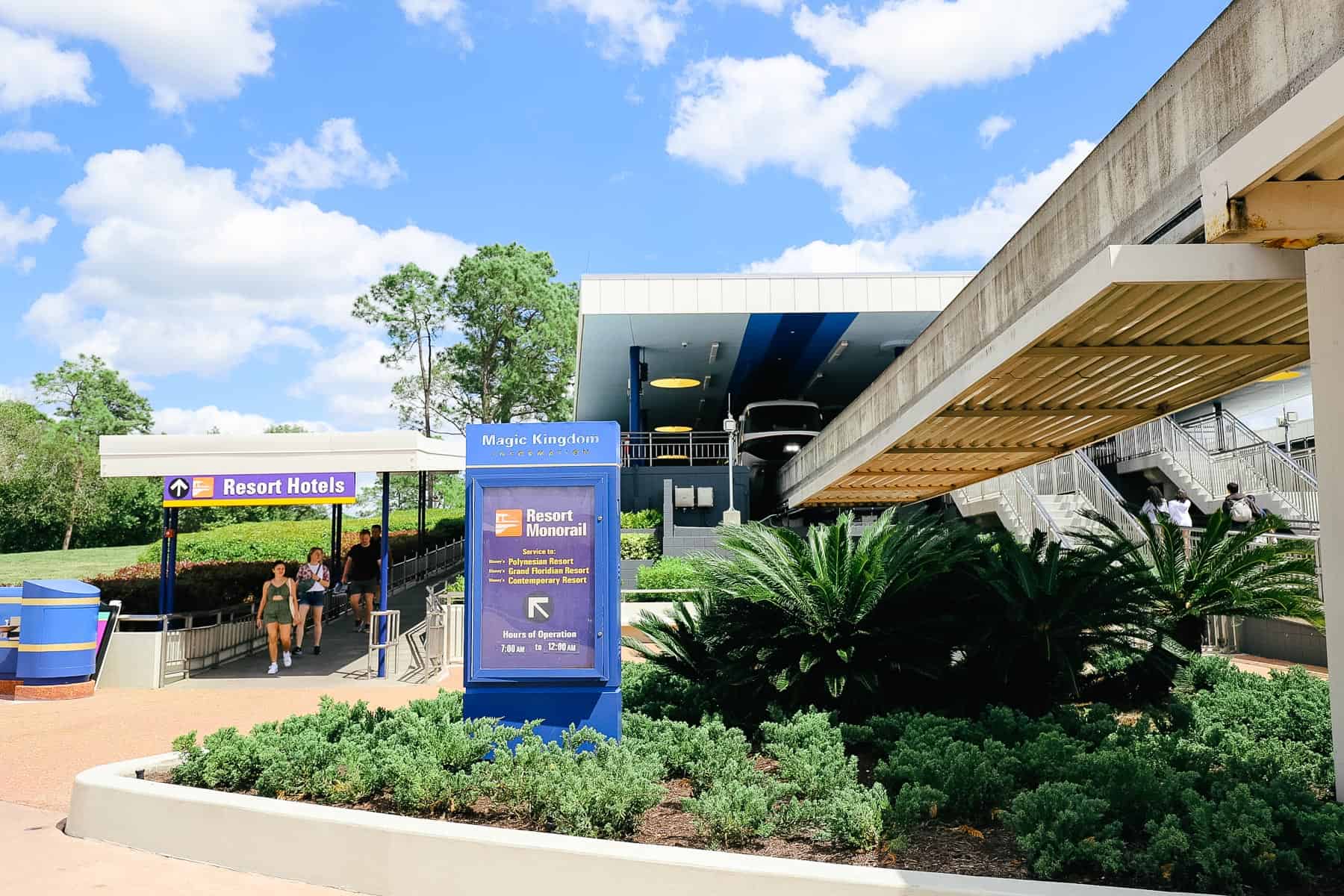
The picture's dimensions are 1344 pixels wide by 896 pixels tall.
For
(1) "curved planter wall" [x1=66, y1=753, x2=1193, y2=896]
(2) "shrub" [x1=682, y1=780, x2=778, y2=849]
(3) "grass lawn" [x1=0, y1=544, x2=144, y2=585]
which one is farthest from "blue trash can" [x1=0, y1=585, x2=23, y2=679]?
(3) "grass lawn" [x1=0, y1=544, x2=144, y2=585]

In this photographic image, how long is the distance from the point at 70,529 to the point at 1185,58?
50.7m

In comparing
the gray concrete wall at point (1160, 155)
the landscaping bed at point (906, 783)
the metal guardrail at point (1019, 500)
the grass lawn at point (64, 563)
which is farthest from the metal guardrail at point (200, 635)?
the grass lawn at point (64, 563)

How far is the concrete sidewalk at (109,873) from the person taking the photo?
5184 millimetres

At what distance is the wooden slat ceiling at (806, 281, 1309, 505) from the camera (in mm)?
6090

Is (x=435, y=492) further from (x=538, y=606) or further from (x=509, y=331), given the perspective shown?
(x=538, y=606)

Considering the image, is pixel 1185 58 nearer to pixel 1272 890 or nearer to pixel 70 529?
pixel 1272 890

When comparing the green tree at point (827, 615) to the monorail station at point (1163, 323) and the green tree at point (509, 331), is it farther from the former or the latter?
the green tree at point (509, 331)

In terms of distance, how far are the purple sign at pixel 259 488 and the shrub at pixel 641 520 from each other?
11850 millimetres

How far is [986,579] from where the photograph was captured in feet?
24.4

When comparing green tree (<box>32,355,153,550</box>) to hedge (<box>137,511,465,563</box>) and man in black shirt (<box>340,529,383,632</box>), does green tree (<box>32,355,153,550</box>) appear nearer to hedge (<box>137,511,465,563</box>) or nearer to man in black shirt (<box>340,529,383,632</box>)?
hedge (<box>137,511,465,563</box>)

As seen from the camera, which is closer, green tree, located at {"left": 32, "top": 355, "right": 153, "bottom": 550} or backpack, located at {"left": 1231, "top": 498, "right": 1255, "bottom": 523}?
backpack, located at {"left": 1231, "top": 498, "right": 1255, "bottom": 523}

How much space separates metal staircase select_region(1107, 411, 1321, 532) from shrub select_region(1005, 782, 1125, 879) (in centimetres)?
1306

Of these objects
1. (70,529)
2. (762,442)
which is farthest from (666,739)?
(70,529)

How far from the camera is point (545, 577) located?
698 centimetres
